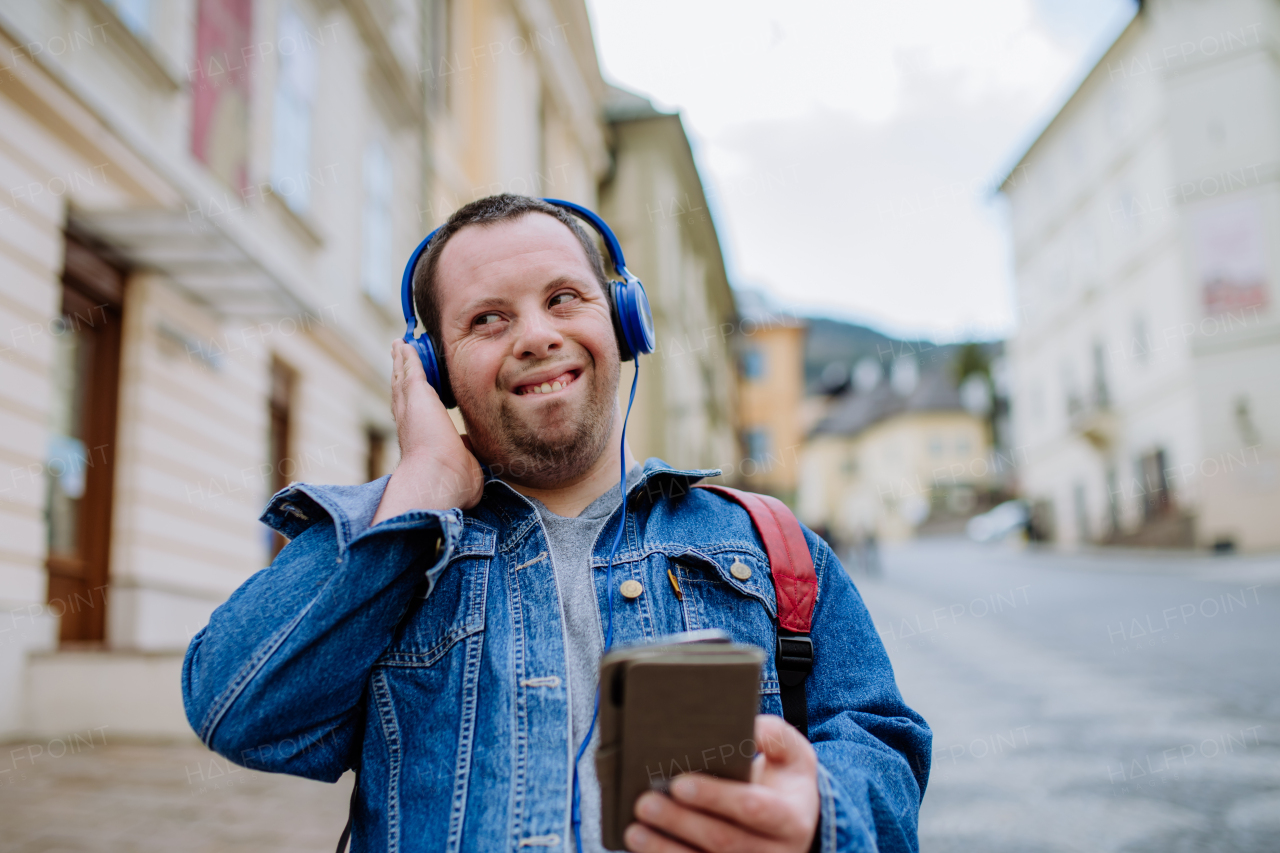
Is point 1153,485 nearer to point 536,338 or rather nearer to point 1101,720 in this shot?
point 1101,720

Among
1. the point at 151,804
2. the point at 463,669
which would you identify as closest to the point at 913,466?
the point at 151,804

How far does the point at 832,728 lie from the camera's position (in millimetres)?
1547

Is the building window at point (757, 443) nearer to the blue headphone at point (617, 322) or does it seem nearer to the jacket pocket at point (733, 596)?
the blue headphone at point (617, 322)

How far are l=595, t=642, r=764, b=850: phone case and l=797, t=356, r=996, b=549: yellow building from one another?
5864 centimetres

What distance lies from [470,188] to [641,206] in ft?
26.2

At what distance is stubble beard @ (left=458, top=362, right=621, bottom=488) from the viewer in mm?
1724

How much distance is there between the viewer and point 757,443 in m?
48.2

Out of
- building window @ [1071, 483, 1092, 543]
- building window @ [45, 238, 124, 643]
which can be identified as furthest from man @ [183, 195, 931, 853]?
building window @ [1071, 483, 1092, 543]

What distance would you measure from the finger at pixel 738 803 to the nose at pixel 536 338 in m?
0.83

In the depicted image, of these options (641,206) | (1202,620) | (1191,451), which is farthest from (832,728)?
(1191,451)

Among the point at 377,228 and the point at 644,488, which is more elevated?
the point at 377,228

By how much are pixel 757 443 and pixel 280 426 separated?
3914 cm

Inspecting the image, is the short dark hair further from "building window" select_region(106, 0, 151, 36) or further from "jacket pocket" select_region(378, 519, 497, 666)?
"building window" select_region(106, 0, 151, 36)

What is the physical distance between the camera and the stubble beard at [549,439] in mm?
1724
